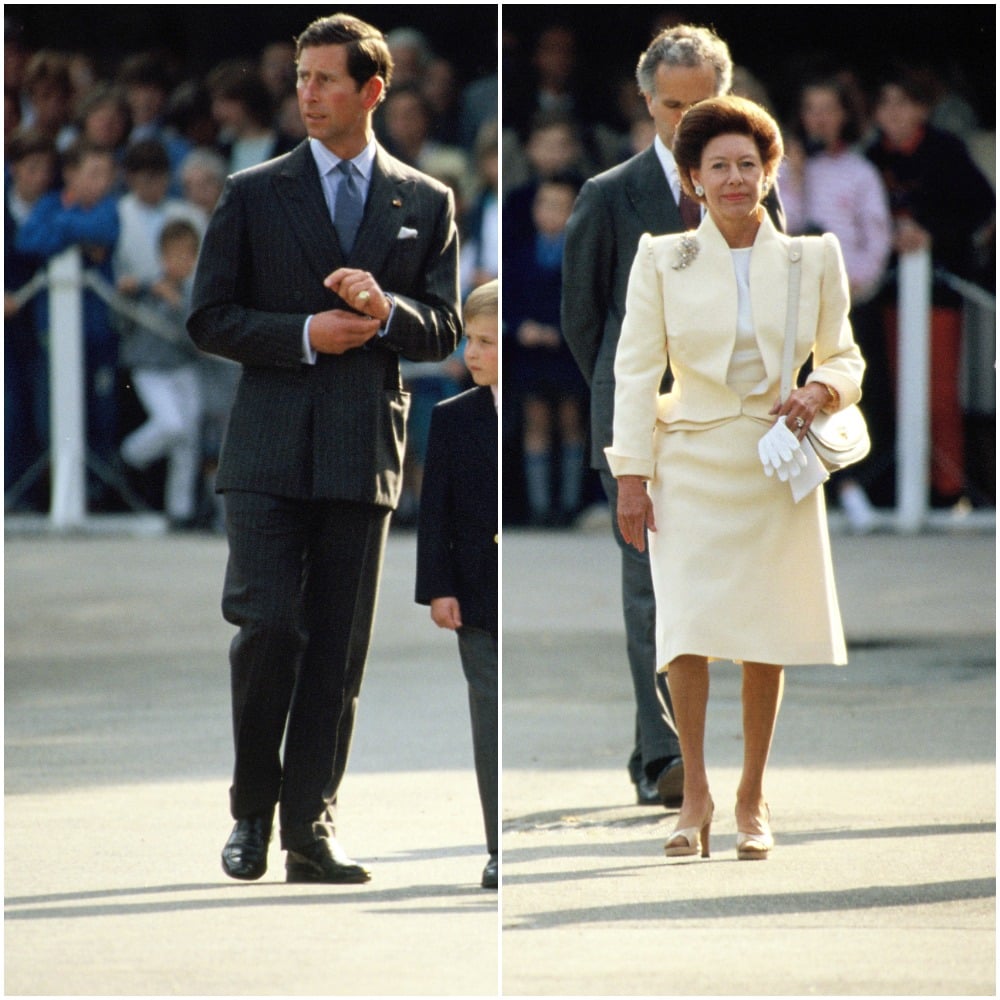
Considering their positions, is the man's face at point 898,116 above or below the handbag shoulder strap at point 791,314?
above

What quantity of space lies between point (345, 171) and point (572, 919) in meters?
1.44

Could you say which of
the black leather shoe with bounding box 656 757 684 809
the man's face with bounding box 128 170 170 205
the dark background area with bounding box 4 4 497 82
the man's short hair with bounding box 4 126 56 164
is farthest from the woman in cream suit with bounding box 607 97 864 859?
the man's face with bounding box 128 170 170 205

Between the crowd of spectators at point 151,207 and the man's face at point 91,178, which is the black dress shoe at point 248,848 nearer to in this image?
the crowd of spectators at point 151,207

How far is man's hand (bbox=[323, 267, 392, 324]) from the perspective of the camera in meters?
4.70

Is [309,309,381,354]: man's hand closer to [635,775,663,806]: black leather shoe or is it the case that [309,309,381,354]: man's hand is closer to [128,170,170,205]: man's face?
[635,775,663,806]: black leather shoe

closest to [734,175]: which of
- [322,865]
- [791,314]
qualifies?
[791,314]

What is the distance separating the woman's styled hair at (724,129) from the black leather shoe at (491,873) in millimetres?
1390

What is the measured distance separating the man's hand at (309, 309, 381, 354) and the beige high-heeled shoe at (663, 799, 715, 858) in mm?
1149

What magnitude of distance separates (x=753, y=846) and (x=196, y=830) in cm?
116

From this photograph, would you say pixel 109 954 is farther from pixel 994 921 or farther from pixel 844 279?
pixel 844 279

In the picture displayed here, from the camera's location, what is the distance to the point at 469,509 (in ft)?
15.7

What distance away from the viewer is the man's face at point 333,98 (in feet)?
15.5

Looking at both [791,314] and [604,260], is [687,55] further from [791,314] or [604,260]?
[791,314]

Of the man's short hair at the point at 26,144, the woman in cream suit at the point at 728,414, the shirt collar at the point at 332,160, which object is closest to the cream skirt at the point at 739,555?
the woman in cream suit at the point at 728,414
